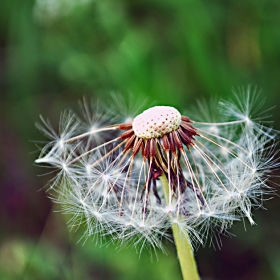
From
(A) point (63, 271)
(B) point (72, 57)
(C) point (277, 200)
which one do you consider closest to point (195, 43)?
(B) point (72, 57)

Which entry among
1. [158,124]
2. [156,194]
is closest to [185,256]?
[156,194]

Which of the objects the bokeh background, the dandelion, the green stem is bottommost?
the green stem

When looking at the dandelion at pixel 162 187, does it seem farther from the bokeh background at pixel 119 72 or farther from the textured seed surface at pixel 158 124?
the bokeh background at pixel 119 72

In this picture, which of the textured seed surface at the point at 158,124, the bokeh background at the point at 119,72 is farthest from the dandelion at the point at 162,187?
the bokeh background at the point at 119,72

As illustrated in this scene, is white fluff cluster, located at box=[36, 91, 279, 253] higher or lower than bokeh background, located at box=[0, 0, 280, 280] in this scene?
lower

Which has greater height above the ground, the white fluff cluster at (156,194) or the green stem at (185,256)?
the white fluff cluster at (156,194)

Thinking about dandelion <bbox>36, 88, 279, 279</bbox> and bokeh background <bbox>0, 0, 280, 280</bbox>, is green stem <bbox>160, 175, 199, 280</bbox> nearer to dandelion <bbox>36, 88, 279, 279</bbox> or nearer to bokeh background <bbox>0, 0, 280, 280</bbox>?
dandelion <bbox>36, 88, 279, 279</bbox>

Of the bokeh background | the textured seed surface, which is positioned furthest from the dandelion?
the bokeh background

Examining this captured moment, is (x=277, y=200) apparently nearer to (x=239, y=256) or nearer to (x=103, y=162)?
(x=239, y=256)
